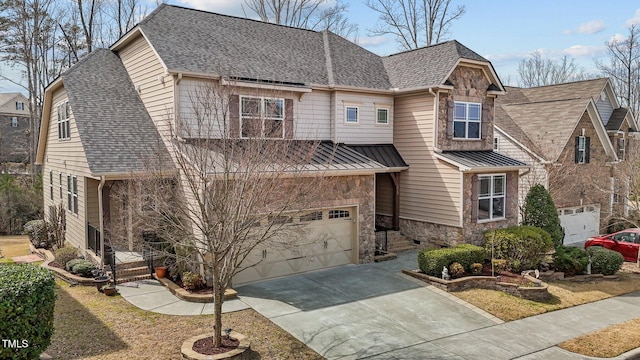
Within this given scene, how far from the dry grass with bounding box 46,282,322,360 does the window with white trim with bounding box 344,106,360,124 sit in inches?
387

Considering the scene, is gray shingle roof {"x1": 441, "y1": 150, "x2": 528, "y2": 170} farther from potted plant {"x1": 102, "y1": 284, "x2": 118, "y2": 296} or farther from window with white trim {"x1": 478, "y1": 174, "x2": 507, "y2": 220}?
potted plant {"x1": 102, "y1": 284, "x2": 118, "y2": 296}

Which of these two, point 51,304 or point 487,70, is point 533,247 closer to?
point 487,70

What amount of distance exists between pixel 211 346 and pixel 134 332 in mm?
2239

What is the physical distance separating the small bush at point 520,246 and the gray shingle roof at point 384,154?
194 inches

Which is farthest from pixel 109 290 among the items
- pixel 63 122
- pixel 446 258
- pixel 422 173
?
pixel 422 173

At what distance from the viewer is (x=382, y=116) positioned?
20.1 metres

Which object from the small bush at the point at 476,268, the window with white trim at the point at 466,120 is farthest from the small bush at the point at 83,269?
the window with white trim at the point at 466,120

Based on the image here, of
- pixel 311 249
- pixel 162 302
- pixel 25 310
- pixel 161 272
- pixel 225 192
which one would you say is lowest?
pixel 162 302

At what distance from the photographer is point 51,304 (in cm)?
787

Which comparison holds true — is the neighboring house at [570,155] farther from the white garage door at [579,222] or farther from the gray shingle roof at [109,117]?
the gray shingle roof at [109,117]

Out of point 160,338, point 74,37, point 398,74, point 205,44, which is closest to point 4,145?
point 74,37

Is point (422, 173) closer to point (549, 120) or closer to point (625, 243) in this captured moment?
point (625, 243)

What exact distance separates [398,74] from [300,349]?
47.2 feet

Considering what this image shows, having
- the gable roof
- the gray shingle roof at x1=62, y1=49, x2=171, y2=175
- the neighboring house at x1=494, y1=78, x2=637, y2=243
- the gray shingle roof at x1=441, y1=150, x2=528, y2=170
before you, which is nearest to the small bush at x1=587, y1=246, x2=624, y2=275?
the gray shingle roof at x1=441, y1=150, x2=528, y2=170
